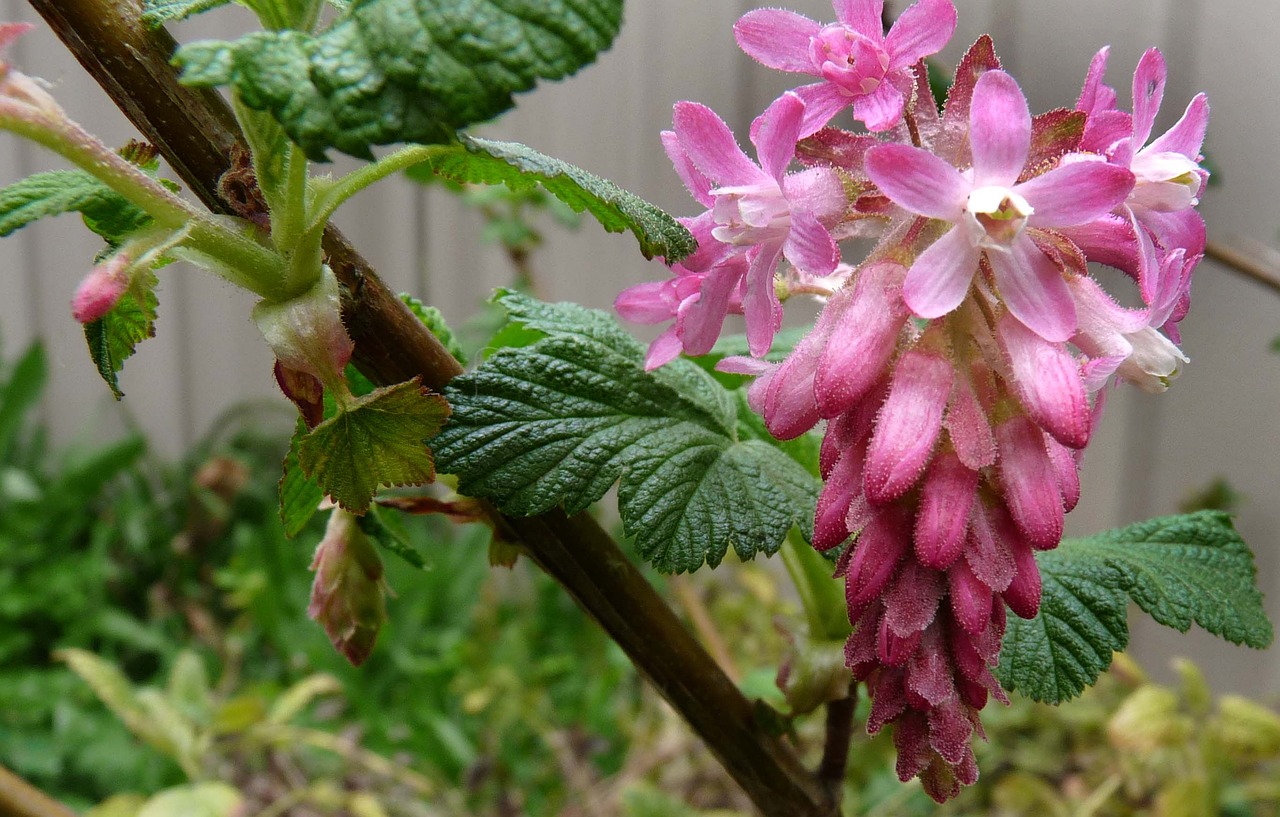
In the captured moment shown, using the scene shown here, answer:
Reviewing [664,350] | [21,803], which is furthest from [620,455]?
[21,803]

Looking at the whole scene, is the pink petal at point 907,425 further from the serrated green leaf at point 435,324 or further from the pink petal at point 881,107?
the serrated green leaf at point 435,324

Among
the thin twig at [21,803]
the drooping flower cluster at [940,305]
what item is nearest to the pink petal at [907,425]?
the drooping flower cluster at [940,305]

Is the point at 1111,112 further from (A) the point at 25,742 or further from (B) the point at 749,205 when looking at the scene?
(A) the point at 25,742

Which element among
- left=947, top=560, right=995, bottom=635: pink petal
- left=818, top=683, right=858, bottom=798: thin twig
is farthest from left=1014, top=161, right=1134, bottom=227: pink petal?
left=818, top=683, right=858, bottom=798: thin twig

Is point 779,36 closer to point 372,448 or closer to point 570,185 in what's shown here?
point 570,185

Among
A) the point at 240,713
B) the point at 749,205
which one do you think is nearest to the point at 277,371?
the point at 749,205

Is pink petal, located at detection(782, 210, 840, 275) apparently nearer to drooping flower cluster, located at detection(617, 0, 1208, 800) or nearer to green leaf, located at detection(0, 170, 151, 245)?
drooping flower cluster, located at detection(617, 0, 1208, 800)
